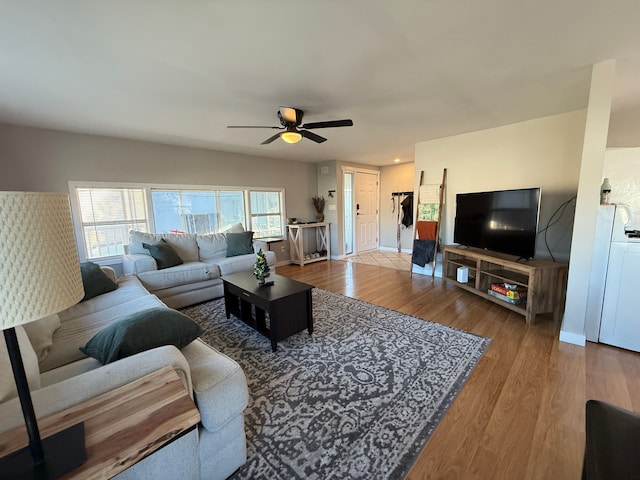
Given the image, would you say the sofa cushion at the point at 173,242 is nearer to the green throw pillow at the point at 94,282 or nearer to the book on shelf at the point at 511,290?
the green throw pillow at the point at 94,282

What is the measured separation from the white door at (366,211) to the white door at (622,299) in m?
4.60

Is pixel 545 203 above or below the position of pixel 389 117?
below

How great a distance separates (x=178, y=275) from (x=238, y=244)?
3.60ft

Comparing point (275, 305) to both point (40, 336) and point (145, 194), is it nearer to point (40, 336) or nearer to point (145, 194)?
point (40, 336)

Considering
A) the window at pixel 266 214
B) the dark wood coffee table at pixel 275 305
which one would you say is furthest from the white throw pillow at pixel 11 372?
the window at pixel 266 214

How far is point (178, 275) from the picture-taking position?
3346 millimetres

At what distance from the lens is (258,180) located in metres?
5.36

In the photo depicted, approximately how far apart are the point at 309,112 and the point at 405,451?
9.98 feet

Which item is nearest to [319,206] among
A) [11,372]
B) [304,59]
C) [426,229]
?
[426,229]

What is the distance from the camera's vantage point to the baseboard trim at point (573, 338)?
2375 millimetres

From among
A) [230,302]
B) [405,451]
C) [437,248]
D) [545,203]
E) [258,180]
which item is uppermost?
[258,180]

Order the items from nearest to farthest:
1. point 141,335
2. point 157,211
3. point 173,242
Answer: point 141,335
point 173,242
point 157,211

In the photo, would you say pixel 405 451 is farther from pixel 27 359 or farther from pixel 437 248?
pixel 437 248

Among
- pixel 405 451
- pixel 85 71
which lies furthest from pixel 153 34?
pixel 405 451
